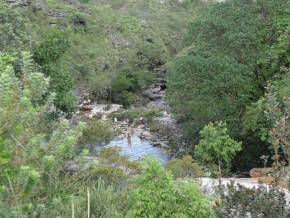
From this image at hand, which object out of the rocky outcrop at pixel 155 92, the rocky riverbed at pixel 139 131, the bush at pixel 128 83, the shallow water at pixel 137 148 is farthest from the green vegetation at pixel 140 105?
the shallow water at pixel 137 148

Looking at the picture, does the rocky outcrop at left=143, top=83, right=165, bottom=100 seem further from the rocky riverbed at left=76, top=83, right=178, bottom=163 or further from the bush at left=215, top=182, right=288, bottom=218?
the bush at left=215, top=182, right=288, bottom=218

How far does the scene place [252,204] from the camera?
545 cm

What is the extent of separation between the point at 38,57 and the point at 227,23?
7885 mm

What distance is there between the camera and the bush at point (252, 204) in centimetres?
536

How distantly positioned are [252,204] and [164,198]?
3.40ft

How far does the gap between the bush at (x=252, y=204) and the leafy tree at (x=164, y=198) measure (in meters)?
0.28

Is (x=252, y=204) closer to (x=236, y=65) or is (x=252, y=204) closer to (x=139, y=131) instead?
(x=236, y=65)

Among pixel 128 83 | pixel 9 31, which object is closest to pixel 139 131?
pixel 128 83

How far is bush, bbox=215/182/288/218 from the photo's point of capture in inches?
211

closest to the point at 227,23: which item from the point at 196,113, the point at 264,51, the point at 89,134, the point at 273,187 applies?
the point at 264,51

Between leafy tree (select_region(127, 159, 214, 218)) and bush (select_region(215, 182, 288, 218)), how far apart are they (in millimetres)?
280

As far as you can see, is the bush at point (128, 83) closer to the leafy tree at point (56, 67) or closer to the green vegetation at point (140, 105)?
the green vegetation at point (140, 105)

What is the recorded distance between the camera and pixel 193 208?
5.69 m

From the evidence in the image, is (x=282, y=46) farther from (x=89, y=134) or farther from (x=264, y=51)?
(x=89, y=134)
